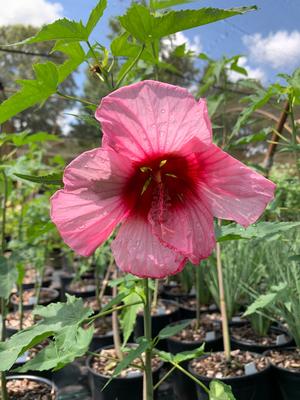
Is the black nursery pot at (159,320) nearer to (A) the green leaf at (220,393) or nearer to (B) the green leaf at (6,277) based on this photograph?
(B) the green leaf at (6,277)

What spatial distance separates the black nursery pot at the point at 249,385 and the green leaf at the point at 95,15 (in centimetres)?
129

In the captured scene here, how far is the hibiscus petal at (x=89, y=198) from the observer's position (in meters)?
0.58

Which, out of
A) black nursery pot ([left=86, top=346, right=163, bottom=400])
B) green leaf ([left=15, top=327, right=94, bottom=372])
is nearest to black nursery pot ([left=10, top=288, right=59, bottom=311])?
black nursery pot ([left=86, top=346, right=163, bottom=400])

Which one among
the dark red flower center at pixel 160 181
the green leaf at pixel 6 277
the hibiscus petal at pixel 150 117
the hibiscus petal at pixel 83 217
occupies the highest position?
the hibiscus petal at pixel 150 117

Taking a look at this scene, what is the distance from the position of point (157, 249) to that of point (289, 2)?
8.15ft

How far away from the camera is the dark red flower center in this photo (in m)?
0.64

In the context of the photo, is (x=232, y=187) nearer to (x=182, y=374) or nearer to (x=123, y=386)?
(x=123, y=386)

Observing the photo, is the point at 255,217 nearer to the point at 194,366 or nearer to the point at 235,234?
the point at 235,234

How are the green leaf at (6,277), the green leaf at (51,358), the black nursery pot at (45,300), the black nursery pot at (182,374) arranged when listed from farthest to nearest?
Result: the black nursery pot at (45,300) → the black nursery pot at (182,374) → the green leaf at (6,277) → the green leaf at (51,358)

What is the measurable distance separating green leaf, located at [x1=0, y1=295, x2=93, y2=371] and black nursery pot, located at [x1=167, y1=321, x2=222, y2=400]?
108 cm

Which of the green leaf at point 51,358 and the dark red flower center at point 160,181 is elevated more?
the dark red flower center at point 160,181

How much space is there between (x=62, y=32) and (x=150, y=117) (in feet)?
0.99

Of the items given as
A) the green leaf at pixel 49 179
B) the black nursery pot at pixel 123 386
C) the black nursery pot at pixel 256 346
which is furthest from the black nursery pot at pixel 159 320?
the green leaf at pixel 49 179

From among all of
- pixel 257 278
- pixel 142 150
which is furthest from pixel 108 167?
pixel 257 278
